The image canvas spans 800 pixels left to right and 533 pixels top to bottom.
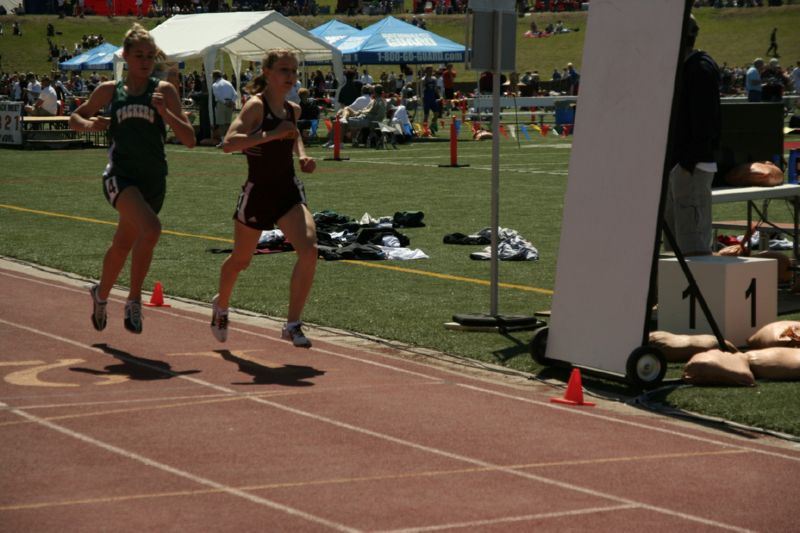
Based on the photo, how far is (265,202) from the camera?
991 cm

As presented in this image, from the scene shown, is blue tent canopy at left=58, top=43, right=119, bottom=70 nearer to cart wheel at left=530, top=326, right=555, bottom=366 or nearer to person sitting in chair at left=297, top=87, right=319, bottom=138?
person sitting in chair at left=297, top=87, right=319, bottom=138

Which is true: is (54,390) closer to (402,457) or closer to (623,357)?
(402,457)

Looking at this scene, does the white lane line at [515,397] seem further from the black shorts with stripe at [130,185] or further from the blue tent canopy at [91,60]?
the blue tent canopy at [91,60]

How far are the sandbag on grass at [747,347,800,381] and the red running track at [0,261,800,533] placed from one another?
A: 1121 millimetres

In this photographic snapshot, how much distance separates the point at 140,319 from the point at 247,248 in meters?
0.90

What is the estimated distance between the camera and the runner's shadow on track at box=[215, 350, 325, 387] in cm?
898

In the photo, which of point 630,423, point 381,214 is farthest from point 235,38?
point 630,423

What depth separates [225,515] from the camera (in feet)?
19.4

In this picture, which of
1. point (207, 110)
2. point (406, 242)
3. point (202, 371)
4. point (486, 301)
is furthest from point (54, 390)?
point (207, 110)

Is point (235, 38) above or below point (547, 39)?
above

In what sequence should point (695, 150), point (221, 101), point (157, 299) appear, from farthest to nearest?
point (221, 101) < point (157, 299) < point (695, 150)

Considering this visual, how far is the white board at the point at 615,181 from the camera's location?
8.91 meters

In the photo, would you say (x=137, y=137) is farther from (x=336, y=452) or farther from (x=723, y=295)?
(x=723, y=295)

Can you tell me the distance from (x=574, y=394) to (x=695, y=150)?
2795 millimetres
